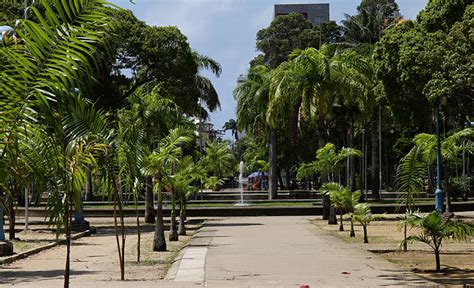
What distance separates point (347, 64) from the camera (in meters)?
31.5

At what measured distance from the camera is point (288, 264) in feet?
48.9

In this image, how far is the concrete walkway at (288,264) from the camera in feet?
39.1

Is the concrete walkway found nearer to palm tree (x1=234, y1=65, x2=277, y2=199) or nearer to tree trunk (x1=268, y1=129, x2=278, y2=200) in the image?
palm tree (x1=234, y1=65, x2=277, y2=199)

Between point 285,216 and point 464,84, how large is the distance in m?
18.4

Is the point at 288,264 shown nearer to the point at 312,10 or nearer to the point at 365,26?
the point at 365,26

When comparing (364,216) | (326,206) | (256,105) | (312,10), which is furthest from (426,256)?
(312,10)

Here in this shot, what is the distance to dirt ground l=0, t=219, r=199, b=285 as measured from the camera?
45.6ft

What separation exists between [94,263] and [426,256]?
24.7 ft

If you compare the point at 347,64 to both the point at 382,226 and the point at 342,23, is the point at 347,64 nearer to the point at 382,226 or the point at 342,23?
the point at 382,226

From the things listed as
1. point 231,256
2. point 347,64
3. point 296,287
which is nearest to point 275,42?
point 347,64

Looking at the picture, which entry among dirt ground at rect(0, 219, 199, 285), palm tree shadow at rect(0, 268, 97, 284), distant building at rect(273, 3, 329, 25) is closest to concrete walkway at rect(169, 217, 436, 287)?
dirt ground at rect(0, 219, 199, 285)

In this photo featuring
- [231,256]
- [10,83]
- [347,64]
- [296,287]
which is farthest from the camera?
[347,64]

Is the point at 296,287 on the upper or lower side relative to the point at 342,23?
lower

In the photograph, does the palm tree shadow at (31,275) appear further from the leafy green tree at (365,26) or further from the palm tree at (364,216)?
the leafy green tree at (365,26)
